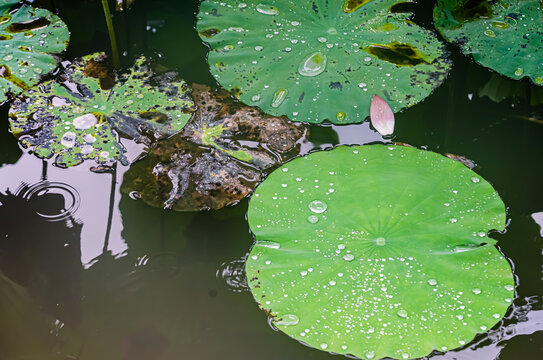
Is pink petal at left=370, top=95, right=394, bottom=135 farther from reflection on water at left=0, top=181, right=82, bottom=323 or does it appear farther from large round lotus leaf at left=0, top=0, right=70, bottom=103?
large round lotus leaf at left=0, top=0, right=70, bottom=103

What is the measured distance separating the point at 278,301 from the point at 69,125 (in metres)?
1.04

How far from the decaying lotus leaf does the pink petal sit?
284 mm

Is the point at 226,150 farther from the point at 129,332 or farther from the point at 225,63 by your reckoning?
the point at 129,332

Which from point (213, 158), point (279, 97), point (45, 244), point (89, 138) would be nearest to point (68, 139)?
point (89, 138)

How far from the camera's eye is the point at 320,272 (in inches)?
56.1

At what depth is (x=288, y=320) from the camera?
136cm

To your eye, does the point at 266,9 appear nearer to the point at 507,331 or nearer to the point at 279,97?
the point at 279,97

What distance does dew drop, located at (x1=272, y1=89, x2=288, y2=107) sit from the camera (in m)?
1.83

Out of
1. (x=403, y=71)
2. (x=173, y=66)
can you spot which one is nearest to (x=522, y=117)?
(x=403, y=71)

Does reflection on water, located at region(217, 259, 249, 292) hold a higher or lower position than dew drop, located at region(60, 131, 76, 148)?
lower

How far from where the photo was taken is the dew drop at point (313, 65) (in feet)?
6.24

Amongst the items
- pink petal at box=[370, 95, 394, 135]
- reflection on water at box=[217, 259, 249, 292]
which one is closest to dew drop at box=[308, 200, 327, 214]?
reflection on water at box=[217, 259, 249, 292]

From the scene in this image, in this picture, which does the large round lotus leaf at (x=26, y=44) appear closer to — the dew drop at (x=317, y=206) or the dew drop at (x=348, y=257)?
the dew drop at (x=317, y=206)

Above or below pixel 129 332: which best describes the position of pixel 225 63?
above
